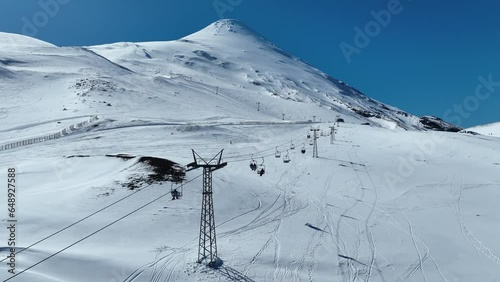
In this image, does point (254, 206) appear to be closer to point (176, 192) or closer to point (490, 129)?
point (176, 192)

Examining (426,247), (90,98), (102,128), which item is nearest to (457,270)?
(426,247)

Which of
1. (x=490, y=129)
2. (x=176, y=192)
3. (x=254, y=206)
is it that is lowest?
(x=254, y=206)

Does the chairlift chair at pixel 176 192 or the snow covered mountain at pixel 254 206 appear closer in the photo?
the snow covered mountain at pixel 254 206

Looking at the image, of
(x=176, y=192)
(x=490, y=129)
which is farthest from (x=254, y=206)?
(x=490, y=129)

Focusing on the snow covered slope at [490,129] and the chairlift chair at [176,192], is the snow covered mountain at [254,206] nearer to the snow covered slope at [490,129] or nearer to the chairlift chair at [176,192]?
the chairlift chair at [176,192]

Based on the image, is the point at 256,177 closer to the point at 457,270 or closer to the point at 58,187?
the point at 58,187

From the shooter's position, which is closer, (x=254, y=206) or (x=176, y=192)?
(x=176, y=192)

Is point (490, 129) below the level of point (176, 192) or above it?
above

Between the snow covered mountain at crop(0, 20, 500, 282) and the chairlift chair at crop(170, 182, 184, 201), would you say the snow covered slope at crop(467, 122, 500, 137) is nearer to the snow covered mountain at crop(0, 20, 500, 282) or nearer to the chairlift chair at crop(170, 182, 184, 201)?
the snow covered mountain at crop(0, 20, 500, 282)

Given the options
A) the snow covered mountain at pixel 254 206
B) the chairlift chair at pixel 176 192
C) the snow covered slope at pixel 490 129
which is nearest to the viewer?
the snow covered mountain at pixel 254 206

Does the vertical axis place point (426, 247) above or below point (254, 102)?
below

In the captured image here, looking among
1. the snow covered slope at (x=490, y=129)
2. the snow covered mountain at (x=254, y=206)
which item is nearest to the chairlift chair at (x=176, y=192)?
the snow covered mountain at (x=254, y=206)
